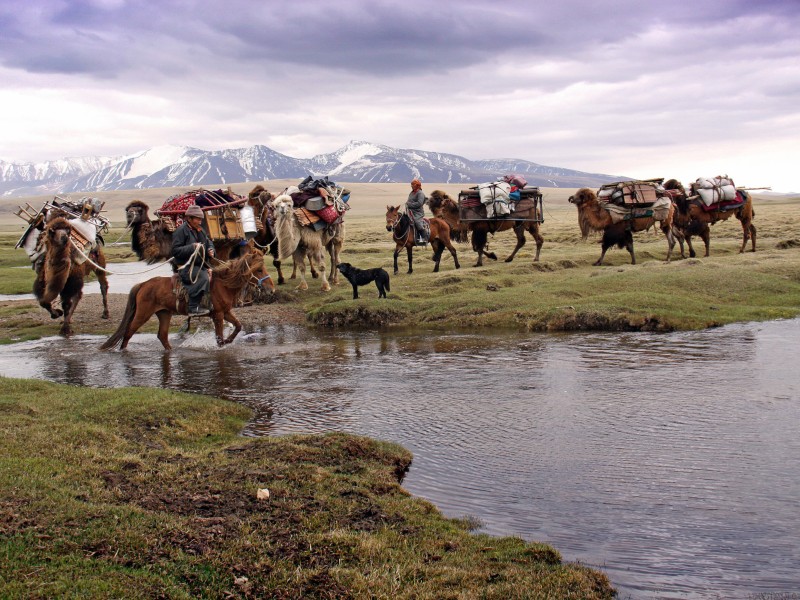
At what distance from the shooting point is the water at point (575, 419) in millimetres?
6047

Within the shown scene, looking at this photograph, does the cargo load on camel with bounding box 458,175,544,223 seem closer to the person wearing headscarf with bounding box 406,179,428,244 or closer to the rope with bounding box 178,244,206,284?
the person wearing headscarf with bounding box 406,179,428,244

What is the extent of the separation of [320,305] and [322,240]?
3.82 m

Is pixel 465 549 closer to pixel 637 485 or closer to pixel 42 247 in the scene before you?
pixel 637 485

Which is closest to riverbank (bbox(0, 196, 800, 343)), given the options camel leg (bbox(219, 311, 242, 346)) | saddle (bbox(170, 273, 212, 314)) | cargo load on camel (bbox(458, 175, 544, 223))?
cargo load on camel (bbox(458, 175, 544, 223))

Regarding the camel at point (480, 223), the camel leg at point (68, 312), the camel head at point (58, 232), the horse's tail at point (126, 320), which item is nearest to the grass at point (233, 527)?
the horse's tail at point (126, 320)

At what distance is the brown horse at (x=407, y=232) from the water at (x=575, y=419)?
23.5 feet

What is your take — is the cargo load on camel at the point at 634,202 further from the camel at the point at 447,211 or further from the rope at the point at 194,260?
the rope at the point at 194,260

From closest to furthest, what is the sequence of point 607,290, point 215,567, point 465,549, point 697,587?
point 215,567 < point 697,587 < point 465,549 < point 607,290

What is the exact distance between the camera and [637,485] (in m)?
7.21

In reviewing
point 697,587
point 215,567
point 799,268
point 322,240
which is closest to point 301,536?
point 215,567

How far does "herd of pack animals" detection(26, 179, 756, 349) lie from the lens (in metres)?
14.2

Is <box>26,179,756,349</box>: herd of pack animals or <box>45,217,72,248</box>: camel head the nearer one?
<box>26,179,756,349</box>: herd of pack animals

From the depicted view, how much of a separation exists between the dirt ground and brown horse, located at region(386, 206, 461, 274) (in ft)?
15.6

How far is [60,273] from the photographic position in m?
16.5
